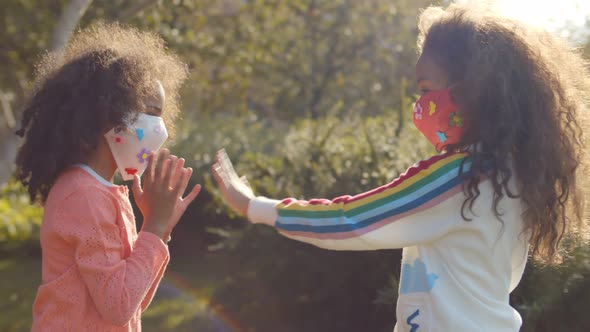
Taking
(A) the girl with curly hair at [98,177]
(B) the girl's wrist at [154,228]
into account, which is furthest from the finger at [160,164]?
(B) the girl's wrist at [154,228]

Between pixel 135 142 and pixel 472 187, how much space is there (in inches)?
41.5

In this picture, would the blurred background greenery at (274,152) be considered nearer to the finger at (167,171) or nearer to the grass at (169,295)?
the grass at (169,295)

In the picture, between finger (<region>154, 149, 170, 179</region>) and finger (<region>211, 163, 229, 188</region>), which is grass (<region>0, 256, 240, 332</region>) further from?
finger (<region>154, 149, 170, 179</region>)

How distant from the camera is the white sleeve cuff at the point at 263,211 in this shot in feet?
7.22

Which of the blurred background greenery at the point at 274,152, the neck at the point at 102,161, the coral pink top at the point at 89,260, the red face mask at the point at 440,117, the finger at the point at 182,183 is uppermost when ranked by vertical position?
the red face mask at the point at 440,117

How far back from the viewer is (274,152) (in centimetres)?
940

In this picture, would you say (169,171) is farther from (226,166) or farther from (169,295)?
(169,295)

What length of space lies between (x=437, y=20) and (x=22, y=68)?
8709 mm

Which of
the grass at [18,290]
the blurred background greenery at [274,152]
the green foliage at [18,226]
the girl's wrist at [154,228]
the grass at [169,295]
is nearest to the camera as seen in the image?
the girl's wrist at [154,228]

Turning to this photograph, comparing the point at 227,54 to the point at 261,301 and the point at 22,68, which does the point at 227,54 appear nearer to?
the point at 22,68

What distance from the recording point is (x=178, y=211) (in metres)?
2.23

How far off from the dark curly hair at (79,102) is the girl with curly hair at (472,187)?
1.78ft

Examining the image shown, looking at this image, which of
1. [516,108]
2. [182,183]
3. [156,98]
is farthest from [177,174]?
[516,108]

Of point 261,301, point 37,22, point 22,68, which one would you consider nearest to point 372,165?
point 261,301
